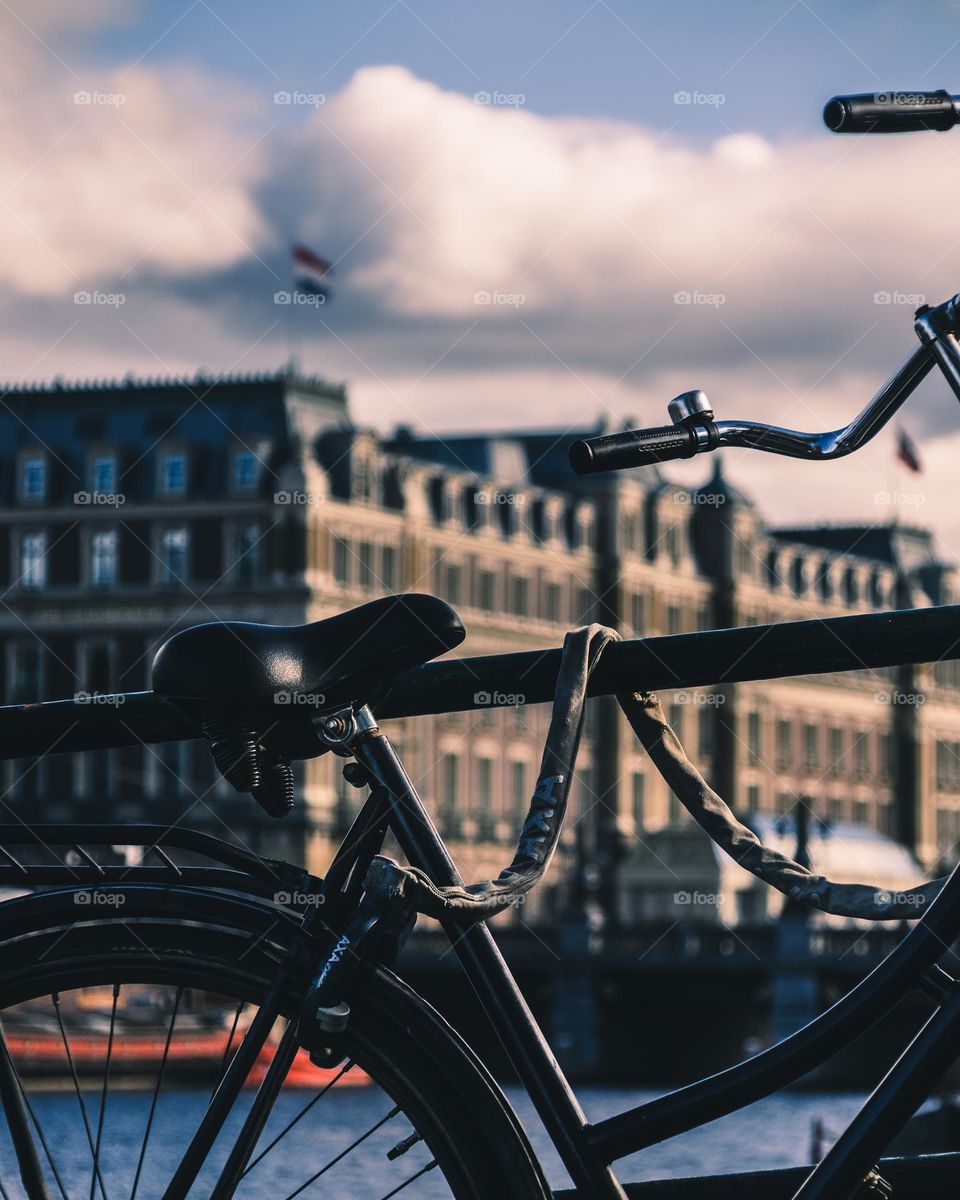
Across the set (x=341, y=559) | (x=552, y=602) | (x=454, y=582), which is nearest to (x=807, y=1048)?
(x=341, y=559)

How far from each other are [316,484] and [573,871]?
12630 mm

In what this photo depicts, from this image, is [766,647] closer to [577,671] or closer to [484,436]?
[577,671]

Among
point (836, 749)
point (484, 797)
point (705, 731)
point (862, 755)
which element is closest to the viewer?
point (484, 797)

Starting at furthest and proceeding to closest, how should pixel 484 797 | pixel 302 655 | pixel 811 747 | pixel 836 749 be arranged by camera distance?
pixel 836 749 < pixel 811 747 < pixel 484 797 < pixel 302 655

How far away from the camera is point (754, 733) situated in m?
63.3

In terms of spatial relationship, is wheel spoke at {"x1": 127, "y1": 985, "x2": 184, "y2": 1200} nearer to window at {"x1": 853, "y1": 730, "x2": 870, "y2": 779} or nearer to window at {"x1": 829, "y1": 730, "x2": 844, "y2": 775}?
window at {"x1": 829, "y1": 730, "x2": 844, "y2": 775}

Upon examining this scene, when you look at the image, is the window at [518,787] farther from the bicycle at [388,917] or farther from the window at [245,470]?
the bicycle at [388,917]

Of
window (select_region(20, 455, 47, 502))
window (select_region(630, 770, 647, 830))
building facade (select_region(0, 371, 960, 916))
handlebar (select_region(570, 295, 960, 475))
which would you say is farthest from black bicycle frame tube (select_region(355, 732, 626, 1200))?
window (select_region(630, 770, 647, 830))

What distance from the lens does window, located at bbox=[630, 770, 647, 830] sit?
58469 mm

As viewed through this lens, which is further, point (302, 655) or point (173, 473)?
point (173, 473)

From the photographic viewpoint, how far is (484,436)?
57.1 m

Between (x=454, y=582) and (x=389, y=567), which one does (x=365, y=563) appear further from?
(x=454, y=582)

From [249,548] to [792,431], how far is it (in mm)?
48530

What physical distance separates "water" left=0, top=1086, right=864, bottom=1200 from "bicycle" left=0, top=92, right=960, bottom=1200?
1547 cm
